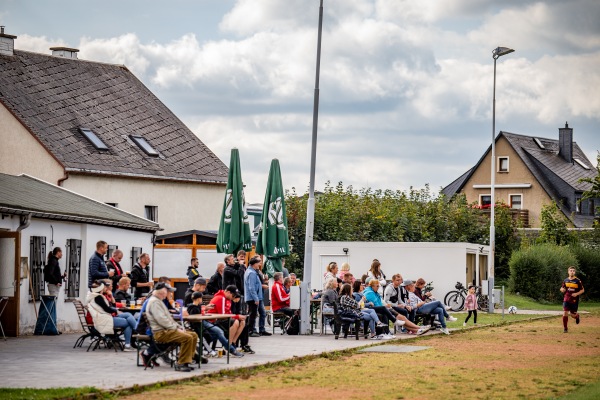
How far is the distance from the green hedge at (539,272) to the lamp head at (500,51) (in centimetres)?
1132

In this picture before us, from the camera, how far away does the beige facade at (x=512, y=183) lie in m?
83.2

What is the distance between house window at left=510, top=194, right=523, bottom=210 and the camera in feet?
277

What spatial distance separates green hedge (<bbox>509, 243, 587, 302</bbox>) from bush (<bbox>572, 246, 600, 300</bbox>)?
11.6 ft

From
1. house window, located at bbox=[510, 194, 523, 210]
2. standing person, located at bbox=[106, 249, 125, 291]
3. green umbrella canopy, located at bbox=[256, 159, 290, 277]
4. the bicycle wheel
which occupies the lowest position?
the bicycle wheel

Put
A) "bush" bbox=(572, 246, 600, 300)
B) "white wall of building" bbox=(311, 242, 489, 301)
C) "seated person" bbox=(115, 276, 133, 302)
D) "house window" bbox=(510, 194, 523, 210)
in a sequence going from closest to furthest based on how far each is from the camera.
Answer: "seated person" bbox=(115, 276, 133, 302) → "white wall of building" bbox=(311, 242, 489, 301) → "bush" bbox=(572, 246, 600, 300) → "house window" bbox=(510, 194, 523, 210)

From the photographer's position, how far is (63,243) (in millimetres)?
26609

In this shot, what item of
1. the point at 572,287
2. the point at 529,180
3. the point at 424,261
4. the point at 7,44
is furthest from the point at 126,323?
the point at 529,180

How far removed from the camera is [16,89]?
4138 cm

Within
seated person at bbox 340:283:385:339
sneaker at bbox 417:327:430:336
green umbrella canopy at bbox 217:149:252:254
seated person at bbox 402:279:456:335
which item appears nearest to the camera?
seated person at bbox 340:283:385:339

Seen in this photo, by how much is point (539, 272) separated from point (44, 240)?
1165 inches

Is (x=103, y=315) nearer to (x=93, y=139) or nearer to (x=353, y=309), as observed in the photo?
(x=353, y=309)

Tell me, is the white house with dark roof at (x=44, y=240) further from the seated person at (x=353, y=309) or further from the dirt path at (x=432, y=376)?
the dirt path at (x=432, y=376)

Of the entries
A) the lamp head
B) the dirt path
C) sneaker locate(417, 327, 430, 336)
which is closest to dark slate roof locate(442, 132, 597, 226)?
the lamp head

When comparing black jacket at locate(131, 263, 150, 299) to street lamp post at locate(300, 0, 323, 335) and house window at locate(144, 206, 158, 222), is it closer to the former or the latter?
street lamp post at locate(300, 0, 323, 335)
